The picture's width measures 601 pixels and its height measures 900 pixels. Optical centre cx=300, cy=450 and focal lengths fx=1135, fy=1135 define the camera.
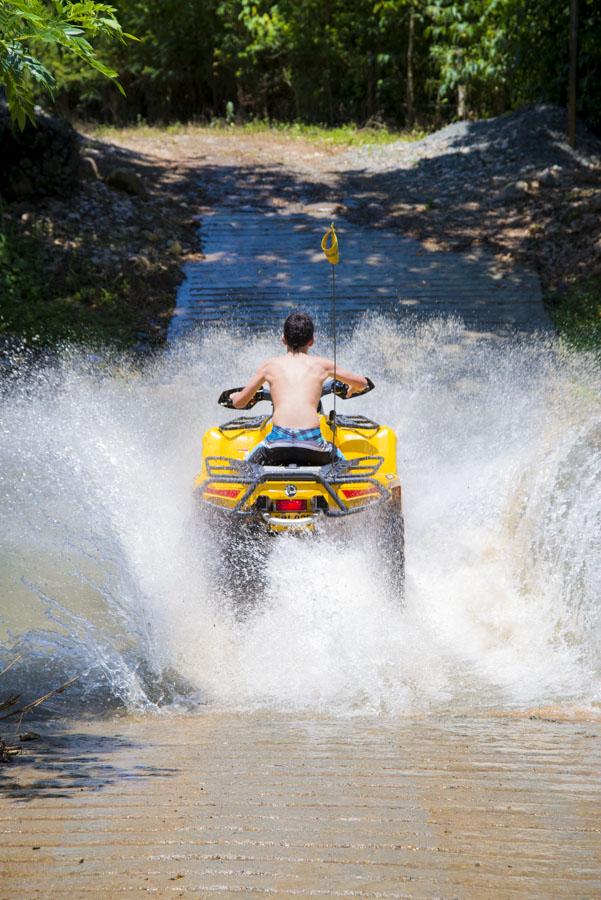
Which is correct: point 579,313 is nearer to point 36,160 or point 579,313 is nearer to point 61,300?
point 61,300

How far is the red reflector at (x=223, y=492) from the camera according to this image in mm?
6344

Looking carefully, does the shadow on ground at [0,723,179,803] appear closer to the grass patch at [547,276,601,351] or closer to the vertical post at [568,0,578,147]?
the grass patch at [547,276,601,351]

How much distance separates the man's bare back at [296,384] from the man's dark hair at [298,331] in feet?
0.09

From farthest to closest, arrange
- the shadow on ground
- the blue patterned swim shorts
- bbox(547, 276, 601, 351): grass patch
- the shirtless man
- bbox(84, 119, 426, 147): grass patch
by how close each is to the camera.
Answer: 1. bbox(84, 119, 426, 147): grass patch
2. bbox(547, 276, 601, 351): grass patch
3. the shirtless man
4. the blue patterned swim shorts
5. the shadow on ground

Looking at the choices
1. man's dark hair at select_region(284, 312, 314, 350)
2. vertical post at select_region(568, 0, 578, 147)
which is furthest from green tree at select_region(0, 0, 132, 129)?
vertical post at select_region(568, 0, 578, 147)

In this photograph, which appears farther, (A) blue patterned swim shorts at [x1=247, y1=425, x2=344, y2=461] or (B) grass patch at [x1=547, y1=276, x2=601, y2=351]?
(B) grass patch at [x1=547, y1=276, x2=601, y2=351]

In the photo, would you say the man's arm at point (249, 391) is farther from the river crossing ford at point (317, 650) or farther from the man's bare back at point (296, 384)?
the river crossing ford at point (317, 650)

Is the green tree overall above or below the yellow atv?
above

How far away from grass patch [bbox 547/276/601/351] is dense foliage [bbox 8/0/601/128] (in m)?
8.34

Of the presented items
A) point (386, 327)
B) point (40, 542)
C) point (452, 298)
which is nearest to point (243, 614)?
point (40, 542)

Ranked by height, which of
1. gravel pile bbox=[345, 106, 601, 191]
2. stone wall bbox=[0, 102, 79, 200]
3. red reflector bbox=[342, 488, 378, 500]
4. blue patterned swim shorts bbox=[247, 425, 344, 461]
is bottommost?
gravel pile bbox=[345, 106, 601, 191]

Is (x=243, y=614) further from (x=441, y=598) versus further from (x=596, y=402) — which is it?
(x=596, y=402)

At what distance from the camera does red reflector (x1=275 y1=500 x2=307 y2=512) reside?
20.7ft

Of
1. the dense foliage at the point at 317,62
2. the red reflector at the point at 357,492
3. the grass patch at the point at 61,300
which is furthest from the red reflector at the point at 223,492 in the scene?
the dense foliage at the point at 317,62
